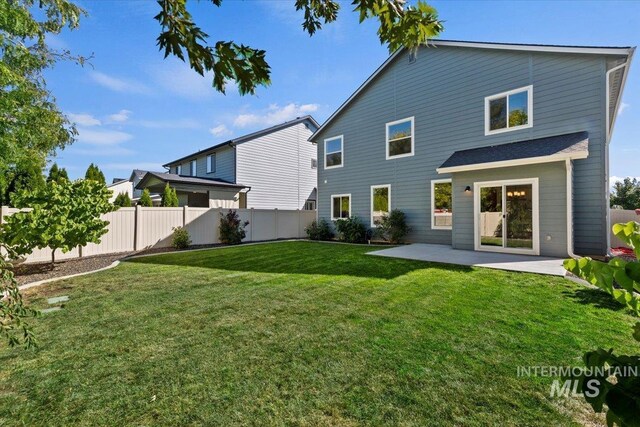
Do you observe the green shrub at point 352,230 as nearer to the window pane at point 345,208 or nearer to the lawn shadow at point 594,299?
the window pane at point 345,208

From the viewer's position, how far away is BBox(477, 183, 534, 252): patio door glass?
27.3 feet

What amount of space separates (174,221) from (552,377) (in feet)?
40.9

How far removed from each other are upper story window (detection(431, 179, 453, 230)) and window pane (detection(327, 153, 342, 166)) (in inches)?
200

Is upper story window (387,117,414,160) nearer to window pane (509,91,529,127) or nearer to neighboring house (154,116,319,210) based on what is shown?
window pane (509,91,529,127)

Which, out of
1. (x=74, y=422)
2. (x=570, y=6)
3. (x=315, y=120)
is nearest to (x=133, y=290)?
(x=74, y=422)

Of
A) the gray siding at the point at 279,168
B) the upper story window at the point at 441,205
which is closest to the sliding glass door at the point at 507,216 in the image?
the upper story window at the point at 441,205

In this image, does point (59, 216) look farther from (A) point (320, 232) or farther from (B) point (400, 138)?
(B) point (400, 138)

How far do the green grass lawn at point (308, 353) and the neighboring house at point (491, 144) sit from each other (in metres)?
3.82

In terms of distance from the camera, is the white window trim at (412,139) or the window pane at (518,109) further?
the white window trim at (412,139)

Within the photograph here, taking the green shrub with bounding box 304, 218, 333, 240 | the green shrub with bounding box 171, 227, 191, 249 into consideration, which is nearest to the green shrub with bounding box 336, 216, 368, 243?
the green shrub with bounding box 304, 218, 333, 240

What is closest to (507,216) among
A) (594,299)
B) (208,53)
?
(594,299)

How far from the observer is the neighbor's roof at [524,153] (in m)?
7.47

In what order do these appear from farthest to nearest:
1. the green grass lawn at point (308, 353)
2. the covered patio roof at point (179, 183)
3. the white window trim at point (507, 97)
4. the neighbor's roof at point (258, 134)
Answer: the neighbor's roof at point (258, 134)
the covered patio roof at point (179, 183)
the white window trim at point (507, 97)
the green grass lawn at point (308, 353)

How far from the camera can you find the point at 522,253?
27.3ft
